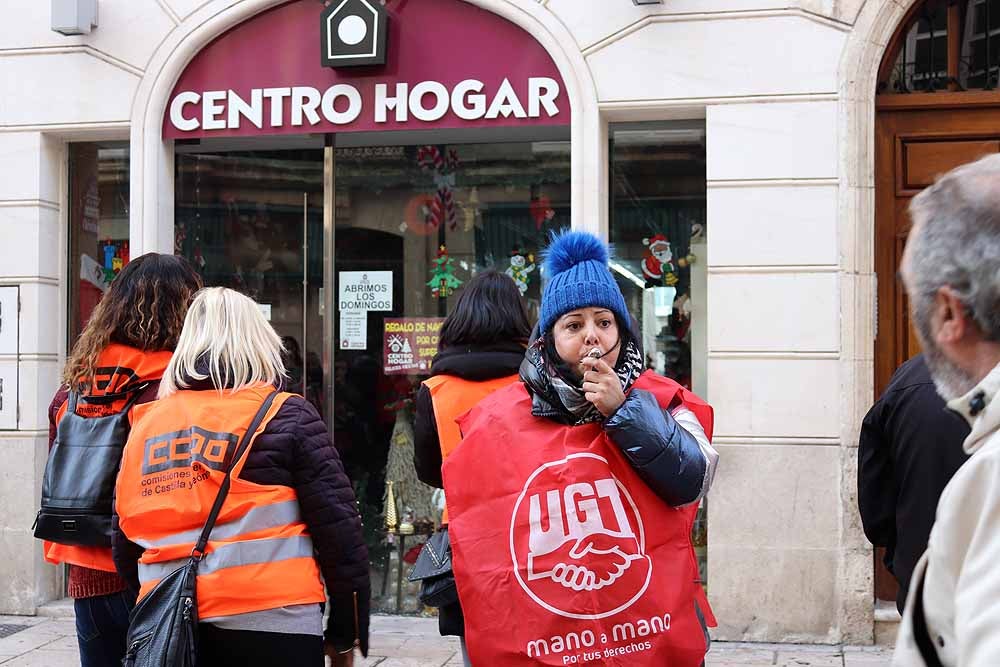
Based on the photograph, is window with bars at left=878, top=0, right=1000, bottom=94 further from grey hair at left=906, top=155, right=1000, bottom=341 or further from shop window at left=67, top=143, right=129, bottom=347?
grey hair at left=906, top=155, right=1000, bottom=341

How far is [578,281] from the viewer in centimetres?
318

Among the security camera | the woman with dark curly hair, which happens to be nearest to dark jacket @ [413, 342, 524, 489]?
the woman with dark curly hair

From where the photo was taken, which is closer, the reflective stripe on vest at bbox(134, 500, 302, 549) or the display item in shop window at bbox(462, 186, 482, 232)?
the reflective stripe on vest at bbox(134, 500, 302, 549)

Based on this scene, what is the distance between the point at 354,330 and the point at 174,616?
465cm

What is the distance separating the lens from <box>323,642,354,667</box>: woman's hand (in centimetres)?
341

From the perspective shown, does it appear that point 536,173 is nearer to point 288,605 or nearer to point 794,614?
point 794,614

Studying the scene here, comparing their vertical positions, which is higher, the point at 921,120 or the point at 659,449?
the point at 921,120

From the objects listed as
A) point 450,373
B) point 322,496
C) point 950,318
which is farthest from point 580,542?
point 950,318

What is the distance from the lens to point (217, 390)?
3361 millimetres

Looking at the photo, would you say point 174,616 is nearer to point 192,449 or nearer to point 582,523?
point 192,449

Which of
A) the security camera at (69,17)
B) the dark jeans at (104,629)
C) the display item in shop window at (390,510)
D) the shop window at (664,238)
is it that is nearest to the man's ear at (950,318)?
the dark jeans at (104,629)

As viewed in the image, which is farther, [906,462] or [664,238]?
[664,238]

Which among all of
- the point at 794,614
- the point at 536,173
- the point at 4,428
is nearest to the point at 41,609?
the point at 4,428

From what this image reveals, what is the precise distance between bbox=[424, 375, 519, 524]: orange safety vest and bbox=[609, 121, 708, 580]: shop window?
3.41 m
